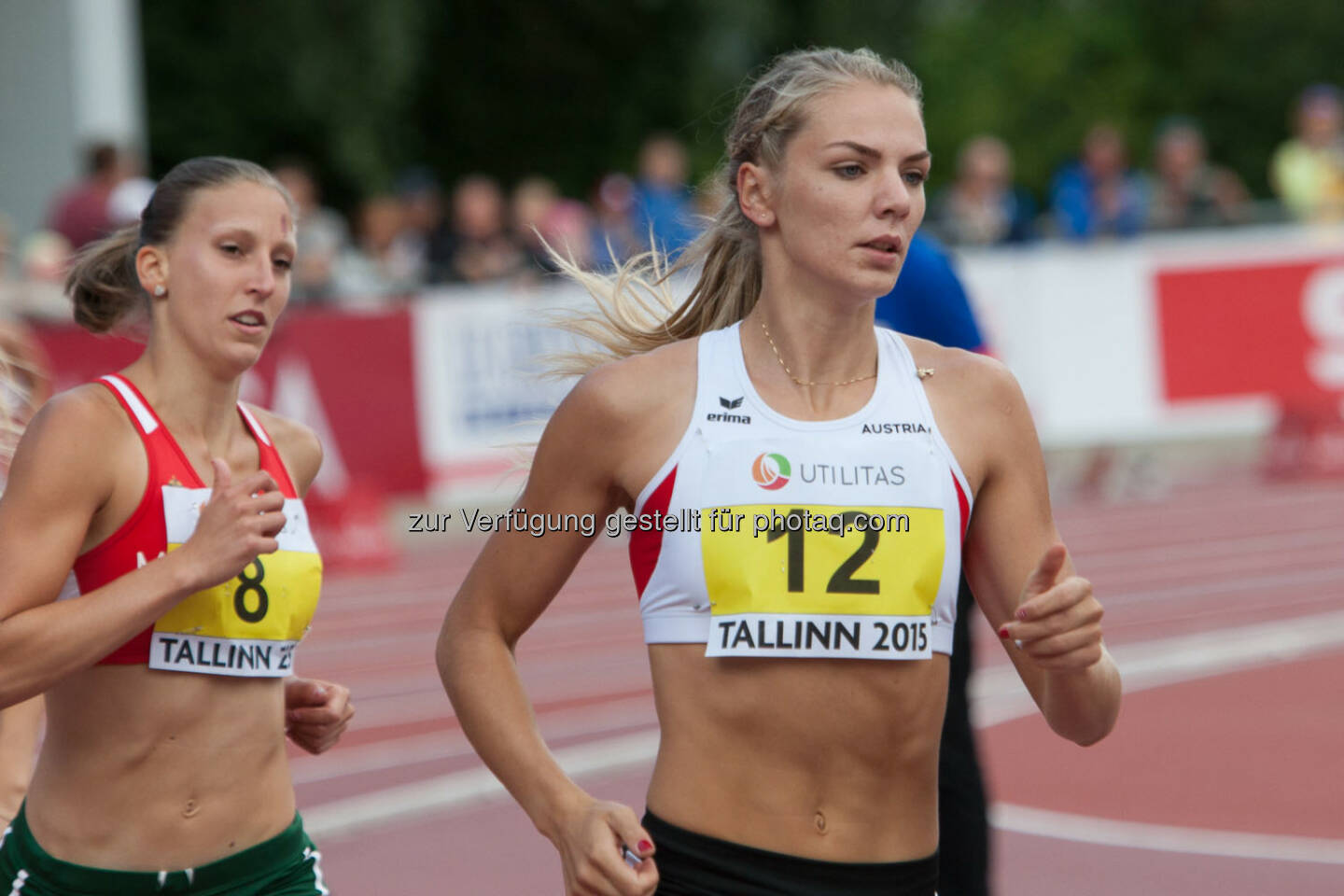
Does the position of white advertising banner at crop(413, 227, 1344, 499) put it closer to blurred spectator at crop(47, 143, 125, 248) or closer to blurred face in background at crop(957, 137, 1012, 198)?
blurred face in background at crop(957, 137, 1012, 198)

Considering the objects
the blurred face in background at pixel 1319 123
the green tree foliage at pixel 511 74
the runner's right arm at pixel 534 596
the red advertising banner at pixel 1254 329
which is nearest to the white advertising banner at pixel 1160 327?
the red advertising banner at pixel 1254 329

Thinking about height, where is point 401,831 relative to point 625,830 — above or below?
below

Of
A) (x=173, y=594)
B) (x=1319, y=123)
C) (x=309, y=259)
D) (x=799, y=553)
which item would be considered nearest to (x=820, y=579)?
(x=799, y=553)

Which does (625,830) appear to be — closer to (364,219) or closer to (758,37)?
(364,219)

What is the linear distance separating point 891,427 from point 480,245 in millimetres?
11078

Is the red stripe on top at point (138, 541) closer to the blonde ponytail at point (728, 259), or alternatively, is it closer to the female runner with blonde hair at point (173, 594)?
the female runner with blonde hair at point (173, 594)

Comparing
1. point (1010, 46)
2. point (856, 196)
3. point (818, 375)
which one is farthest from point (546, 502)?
point (1010, 46)

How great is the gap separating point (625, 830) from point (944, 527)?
0.66 m

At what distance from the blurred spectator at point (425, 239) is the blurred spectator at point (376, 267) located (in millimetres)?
50

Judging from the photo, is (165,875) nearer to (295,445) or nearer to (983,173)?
(295,445)

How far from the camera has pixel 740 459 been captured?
2.95m

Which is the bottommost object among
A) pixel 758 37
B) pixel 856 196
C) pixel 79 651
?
pixel 79 651

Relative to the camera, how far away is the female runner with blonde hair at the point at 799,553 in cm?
291

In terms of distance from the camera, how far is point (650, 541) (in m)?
3.03
